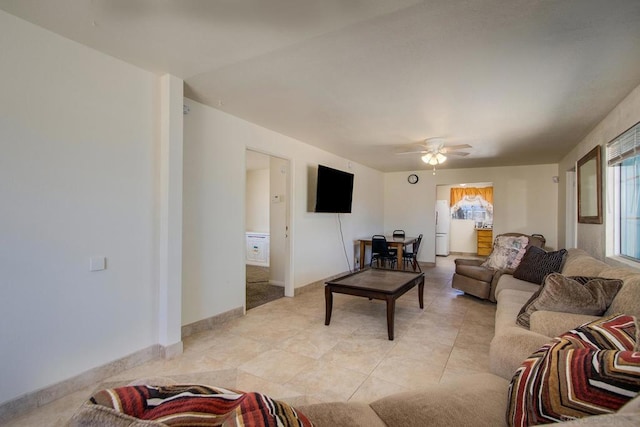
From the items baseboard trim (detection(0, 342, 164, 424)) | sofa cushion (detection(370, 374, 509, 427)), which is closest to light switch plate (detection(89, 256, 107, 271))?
baseboard trim (detection(0, 342, 164, 424))

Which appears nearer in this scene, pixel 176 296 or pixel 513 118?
pixel 176 296

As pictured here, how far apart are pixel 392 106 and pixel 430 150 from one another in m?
1.67

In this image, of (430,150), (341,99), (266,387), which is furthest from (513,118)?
(266,387)

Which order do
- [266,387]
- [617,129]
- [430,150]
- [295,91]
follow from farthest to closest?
[430,150] < [617,129] < [295,91] < [266,387]

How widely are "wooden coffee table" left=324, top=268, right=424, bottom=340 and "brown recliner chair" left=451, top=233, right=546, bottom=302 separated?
1.01 meters

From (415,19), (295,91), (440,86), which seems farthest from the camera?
(295,91)

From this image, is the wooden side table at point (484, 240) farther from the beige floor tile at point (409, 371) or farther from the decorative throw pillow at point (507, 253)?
the beige floor tile at point (409, 371)

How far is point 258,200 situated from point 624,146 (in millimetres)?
6678

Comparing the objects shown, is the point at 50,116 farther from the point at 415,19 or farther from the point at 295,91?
the point at 415,19

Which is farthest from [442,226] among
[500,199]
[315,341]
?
[315,341]

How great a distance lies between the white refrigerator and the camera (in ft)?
30.9

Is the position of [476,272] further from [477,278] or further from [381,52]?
[381,52]

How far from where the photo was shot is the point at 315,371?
2.43m

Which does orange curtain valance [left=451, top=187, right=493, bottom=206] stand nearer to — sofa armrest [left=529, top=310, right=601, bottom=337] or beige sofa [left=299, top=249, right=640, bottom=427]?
beige sofa [left=299, top=249, right=640, bottom=427]
